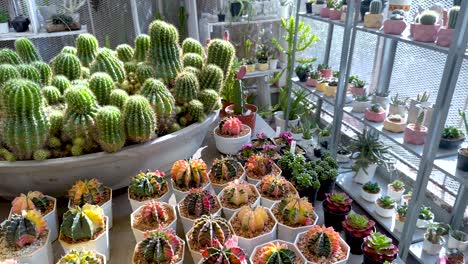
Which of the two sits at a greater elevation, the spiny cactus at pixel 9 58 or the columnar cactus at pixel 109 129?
the spiny cactus at pixel 9 58

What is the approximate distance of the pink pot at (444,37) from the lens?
1622 mm

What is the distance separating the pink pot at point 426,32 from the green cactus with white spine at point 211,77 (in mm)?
985

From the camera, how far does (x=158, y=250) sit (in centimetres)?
103

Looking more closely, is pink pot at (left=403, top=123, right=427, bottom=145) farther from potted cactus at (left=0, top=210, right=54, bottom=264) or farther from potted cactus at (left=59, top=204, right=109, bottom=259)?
potted cactus at (left=0, top=210, right=54, bottom=264)

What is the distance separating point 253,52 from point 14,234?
297 cm

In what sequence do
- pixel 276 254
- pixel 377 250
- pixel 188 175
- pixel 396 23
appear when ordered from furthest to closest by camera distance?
pixel 396 23 < pixel 188 175 < pixel 377 250 < pixel 276 254

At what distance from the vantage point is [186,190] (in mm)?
1372

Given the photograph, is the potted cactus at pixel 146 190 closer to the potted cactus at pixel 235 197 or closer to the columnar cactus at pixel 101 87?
the potted cactus at pixel 235 197

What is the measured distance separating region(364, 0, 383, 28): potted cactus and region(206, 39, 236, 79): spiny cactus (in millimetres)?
888

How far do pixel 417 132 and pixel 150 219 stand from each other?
1419mm

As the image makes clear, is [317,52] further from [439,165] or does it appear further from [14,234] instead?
[14,234]

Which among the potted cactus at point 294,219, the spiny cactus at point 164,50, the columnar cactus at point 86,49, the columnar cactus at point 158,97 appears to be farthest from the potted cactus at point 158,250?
the columnar cactus at point 86,49

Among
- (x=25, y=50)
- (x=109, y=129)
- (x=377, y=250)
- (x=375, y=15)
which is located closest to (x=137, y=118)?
(x=109, y=129)

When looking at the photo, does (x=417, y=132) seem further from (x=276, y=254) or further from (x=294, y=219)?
(x=276, y=254)
